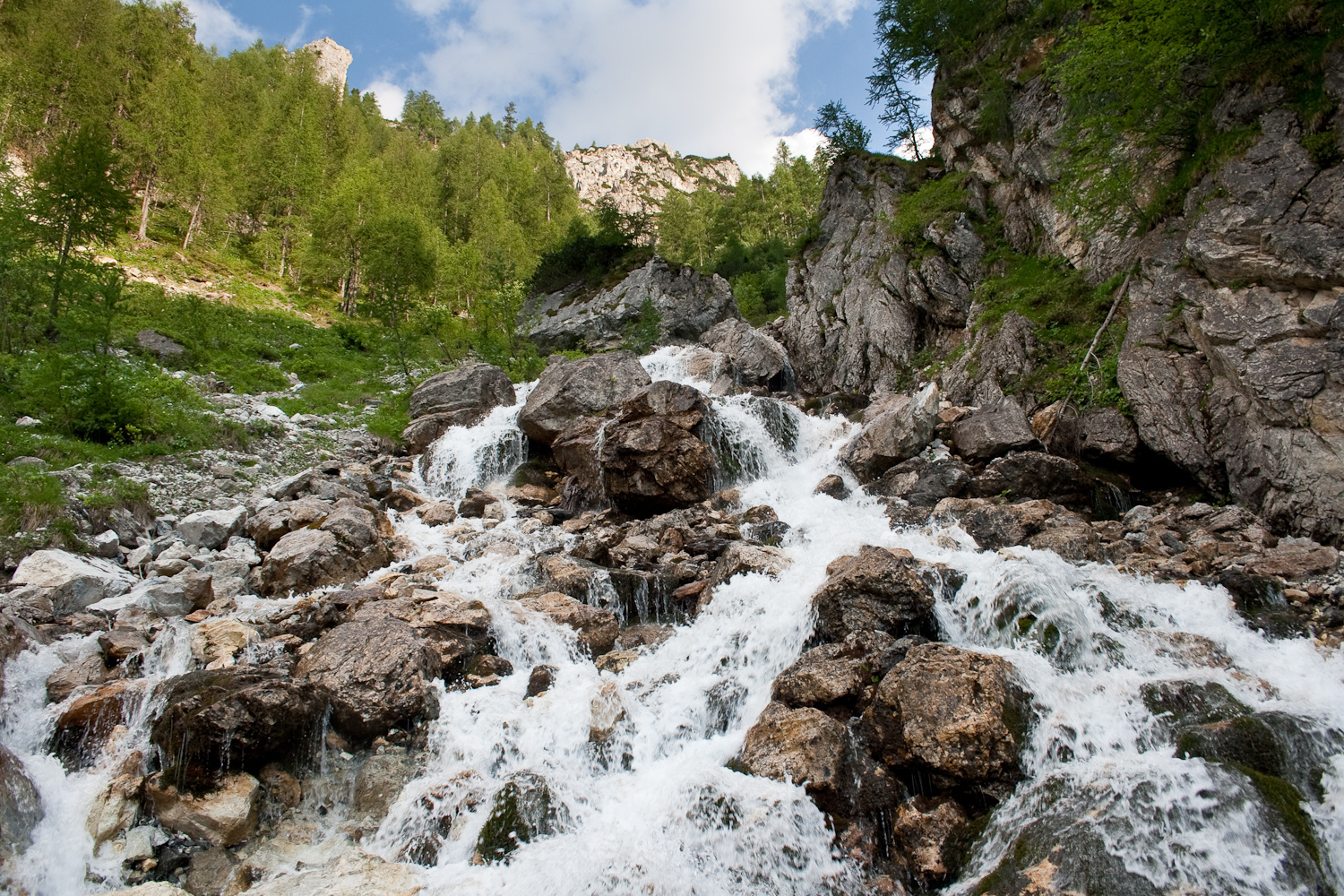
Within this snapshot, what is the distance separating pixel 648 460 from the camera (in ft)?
50.8

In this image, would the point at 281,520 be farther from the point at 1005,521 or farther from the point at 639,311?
the point at 639,311

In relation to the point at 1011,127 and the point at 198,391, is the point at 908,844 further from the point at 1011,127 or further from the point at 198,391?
the point at 1011,127

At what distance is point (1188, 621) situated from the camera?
7664 mm

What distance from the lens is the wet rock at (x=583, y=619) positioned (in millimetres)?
9422

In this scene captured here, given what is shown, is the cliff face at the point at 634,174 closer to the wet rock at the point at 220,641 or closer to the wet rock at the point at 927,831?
the wet rock at the point at 220,641

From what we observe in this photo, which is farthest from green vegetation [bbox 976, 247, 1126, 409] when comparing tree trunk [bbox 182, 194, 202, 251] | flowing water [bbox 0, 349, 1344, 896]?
tree trunk [bbox 182, 194, 202, 251]

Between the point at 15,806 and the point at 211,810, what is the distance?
153 centimetres

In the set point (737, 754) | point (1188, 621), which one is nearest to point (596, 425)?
point (737, 754)

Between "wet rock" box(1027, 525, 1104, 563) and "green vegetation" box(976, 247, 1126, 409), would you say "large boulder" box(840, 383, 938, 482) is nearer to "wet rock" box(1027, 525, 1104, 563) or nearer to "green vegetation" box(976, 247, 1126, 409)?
"green vegetation" box(976, 247, 1126, 409)

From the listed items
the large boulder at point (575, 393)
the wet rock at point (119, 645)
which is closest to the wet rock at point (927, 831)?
the wet rock at point (119, 645)

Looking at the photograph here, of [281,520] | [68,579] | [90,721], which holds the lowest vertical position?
[90,721]

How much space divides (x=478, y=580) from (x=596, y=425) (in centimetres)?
740

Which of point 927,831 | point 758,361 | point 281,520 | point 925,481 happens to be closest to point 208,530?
point 281,520

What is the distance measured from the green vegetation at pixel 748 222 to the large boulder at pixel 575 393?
92.6 ft
